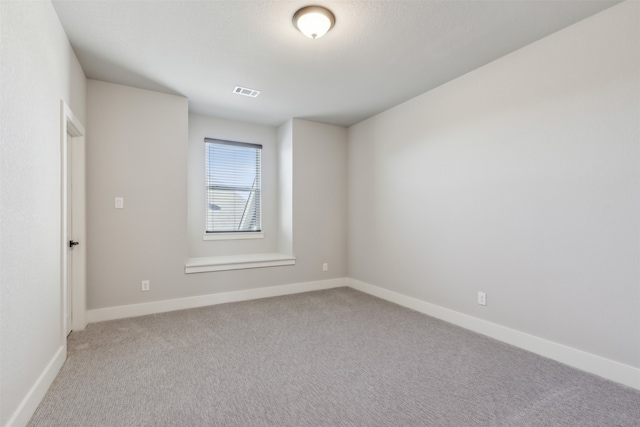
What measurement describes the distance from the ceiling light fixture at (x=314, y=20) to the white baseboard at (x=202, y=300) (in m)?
3.15

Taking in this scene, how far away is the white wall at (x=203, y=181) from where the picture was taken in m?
4.34

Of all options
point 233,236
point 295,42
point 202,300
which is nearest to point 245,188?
point 233,236

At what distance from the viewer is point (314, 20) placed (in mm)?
2158

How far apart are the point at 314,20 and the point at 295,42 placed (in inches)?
16.7

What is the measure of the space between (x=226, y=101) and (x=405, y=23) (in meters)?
2.37

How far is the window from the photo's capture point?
4500 mm

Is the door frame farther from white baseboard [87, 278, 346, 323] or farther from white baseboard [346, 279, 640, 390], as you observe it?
white baseboard [346, 279, 640, 390]

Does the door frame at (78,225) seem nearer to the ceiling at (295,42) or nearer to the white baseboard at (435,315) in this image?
the white baseboard at (435,315)

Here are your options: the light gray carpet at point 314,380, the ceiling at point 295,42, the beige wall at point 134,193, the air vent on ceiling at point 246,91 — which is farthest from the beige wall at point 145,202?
the air vent on ceiling at point 246,91

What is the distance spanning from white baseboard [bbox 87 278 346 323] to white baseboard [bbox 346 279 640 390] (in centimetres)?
138

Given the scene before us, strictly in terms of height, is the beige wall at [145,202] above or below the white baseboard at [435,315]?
above

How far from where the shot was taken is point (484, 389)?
78.0 inches

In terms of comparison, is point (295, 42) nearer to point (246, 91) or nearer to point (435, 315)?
point (246, 91)

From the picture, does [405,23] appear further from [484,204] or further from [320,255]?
[320,255]
